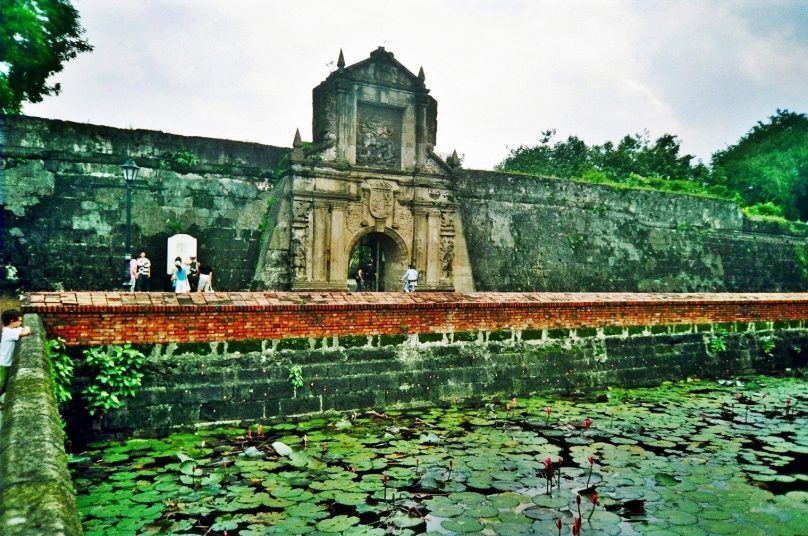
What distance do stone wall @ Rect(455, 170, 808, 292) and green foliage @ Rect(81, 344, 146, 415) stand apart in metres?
10.9

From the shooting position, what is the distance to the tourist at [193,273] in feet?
40.5

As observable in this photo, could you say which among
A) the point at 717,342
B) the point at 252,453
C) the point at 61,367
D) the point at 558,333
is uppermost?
the point at 558,333

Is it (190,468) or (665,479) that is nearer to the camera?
(190,468)

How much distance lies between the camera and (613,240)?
18.0 m

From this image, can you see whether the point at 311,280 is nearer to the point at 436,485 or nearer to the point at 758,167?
the point at 436,485

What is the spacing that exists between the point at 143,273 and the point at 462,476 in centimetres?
898

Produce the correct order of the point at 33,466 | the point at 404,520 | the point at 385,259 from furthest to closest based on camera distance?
1. the point at 385,259
2. the point at 404,520
3. the point at 33,466

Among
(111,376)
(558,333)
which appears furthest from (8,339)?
(558,333)

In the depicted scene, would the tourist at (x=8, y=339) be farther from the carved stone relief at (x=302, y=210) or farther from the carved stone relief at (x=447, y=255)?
the carved stone relief at (x=447, y=255)

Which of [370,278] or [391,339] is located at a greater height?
[370,278]

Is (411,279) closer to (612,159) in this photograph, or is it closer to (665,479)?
(665,479)

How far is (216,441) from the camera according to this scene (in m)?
5.42

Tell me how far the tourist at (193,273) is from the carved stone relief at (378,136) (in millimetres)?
4294

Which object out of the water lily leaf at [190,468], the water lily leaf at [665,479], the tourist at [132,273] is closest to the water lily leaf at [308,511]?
the water lily leaf at [190,468]
